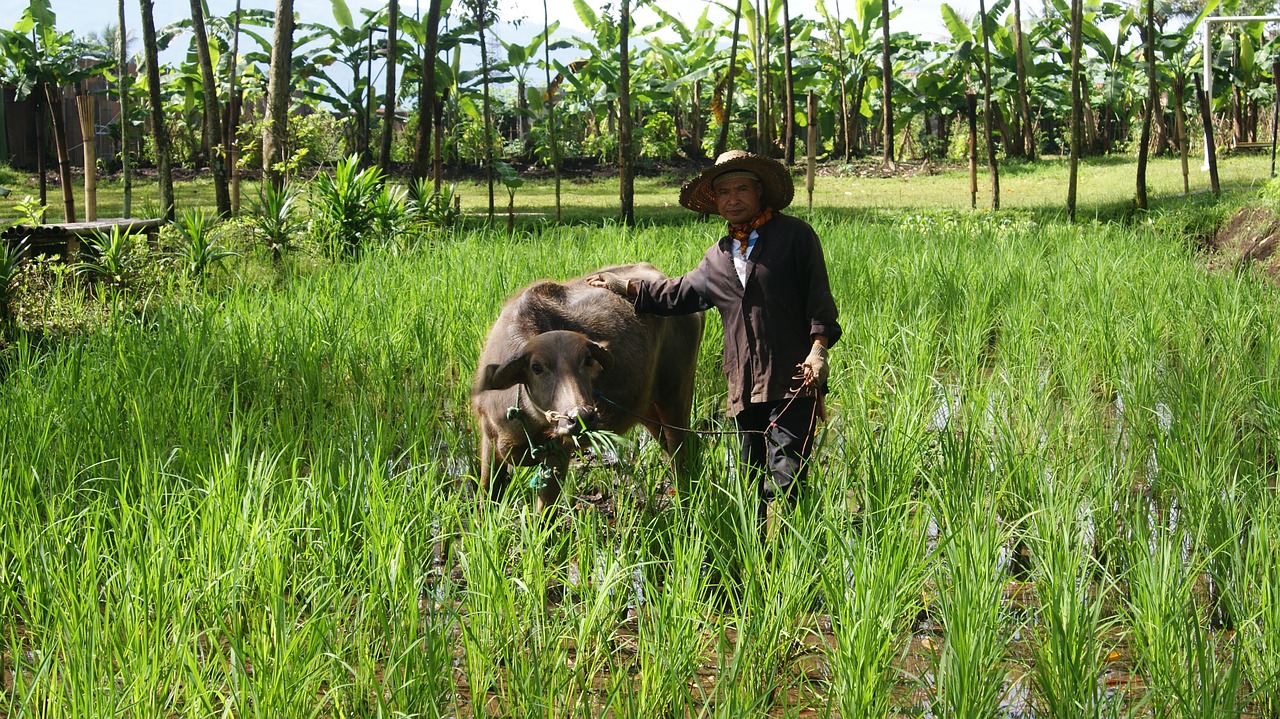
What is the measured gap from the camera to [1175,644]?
101 inches

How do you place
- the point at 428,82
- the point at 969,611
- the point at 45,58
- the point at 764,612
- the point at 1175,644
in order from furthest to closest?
the point at 45,58
the point at 428,82
the point at 764,612
the point at 1175,644
the point at 969,611

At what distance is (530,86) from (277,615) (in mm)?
13716

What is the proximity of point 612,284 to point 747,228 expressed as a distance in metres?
0.72

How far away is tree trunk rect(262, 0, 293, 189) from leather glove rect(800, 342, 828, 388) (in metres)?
7.19

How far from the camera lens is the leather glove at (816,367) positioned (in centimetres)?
335

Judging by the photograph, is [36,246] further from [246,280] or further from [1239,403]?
[1239,403]

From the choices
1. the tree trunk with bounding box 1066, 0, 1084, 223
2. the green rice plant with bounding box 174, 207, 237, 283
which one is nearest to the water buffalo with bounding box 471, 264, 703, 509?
the green rice plant with bounding box 174, 207, 237, 283

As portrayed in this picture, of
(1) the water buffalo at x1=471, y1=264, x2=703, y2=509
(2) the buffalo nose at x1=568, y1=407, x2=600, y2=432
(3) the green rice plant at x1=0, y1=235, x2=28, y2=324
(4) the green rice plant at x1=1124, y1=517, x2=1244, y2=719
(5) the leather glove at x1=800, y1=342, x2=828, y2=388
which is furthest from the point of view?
(3) the green rice plant at x1=0, y1=235, x2=28, y2=324

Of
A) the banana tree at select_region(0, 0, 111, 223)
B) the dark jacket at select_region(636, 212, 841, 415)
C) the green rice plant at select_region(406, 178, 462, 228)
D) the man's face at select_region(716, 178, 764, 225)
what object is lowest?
the dark jacket at select_region(636, 212, 841, 415)

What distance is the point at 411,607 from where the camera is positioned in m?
2.58

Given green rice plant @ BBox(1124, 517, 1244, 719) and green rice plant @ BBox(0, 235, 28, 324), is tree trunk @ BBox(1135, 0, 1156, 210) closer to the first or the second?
green rice plant @ BBox(1124, 517, 1244, 719)

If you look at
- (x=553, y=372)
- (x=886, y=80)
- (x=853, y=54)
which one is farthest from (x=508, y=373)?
(x=853, y=54)

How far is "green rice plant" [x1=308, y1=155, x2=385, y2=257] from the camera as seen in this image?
8.77m

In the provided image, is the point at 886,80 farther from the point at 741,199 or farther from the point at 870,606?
the point at 870,606
